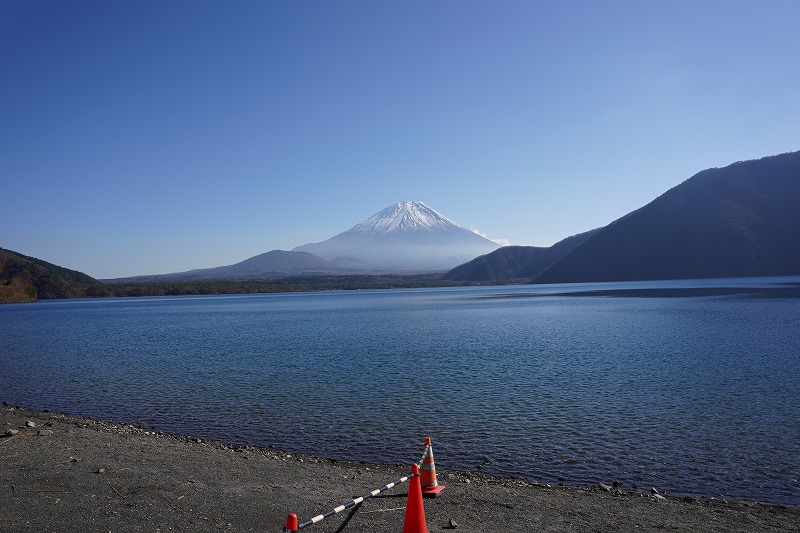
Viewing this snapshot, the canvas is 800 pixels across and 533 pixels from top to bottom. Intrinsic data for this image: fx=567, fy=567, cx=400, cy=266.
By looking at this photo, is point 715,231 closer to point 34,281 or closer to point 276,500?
point 276,500

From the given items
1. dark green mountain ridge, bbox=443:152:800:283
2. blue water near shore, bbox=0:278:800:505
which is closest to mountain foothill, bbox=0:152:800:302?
dark green mountain ridge, bbox=443:152:800:283

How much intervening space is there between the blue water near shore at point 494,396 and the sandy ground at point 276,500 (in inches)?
59.5

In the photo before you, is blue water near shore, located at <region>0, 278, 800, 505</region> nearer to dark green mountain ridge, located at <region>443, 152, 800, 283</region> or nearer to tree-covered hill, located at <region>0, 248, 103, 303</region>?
dark green mountain ridge, located at <region>443, 152, 800, 283</region>

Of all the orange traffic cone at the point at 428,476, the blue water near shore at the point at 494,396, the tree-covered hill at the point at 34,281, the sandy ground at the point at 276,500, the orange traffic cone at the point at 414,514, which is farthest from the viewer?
the tree-covered hill at the point at 34,281

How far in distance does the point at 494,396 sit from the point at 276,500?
1159cm

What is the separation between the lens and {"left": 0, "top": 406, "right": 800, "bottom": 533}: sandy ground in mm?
7785

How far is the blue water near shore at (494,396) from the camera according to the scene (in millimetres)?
12214

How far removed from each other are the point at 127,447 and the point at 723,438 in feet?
45.4

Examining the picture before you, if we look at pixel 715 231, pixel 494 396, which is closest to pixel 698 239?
pixel 715 231

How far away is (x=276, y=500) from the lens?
870 centimetres

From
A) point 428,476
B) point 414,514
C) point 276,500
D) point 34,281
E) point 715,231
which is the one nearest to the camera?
point 414,514

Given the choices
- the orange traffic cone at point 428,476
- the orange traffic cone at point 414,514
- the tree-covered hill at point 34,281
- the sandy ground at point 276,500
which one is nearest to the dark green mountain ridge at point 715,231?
the sandy ground at point 276,500

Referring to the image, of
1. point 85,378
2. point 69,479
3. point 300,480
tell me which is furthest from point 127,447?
point 85,378

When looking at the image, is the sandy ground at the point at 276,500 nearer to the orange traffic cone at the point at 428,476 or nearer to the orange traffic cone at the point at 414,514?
the orange traffic cone at the point at 428,476
